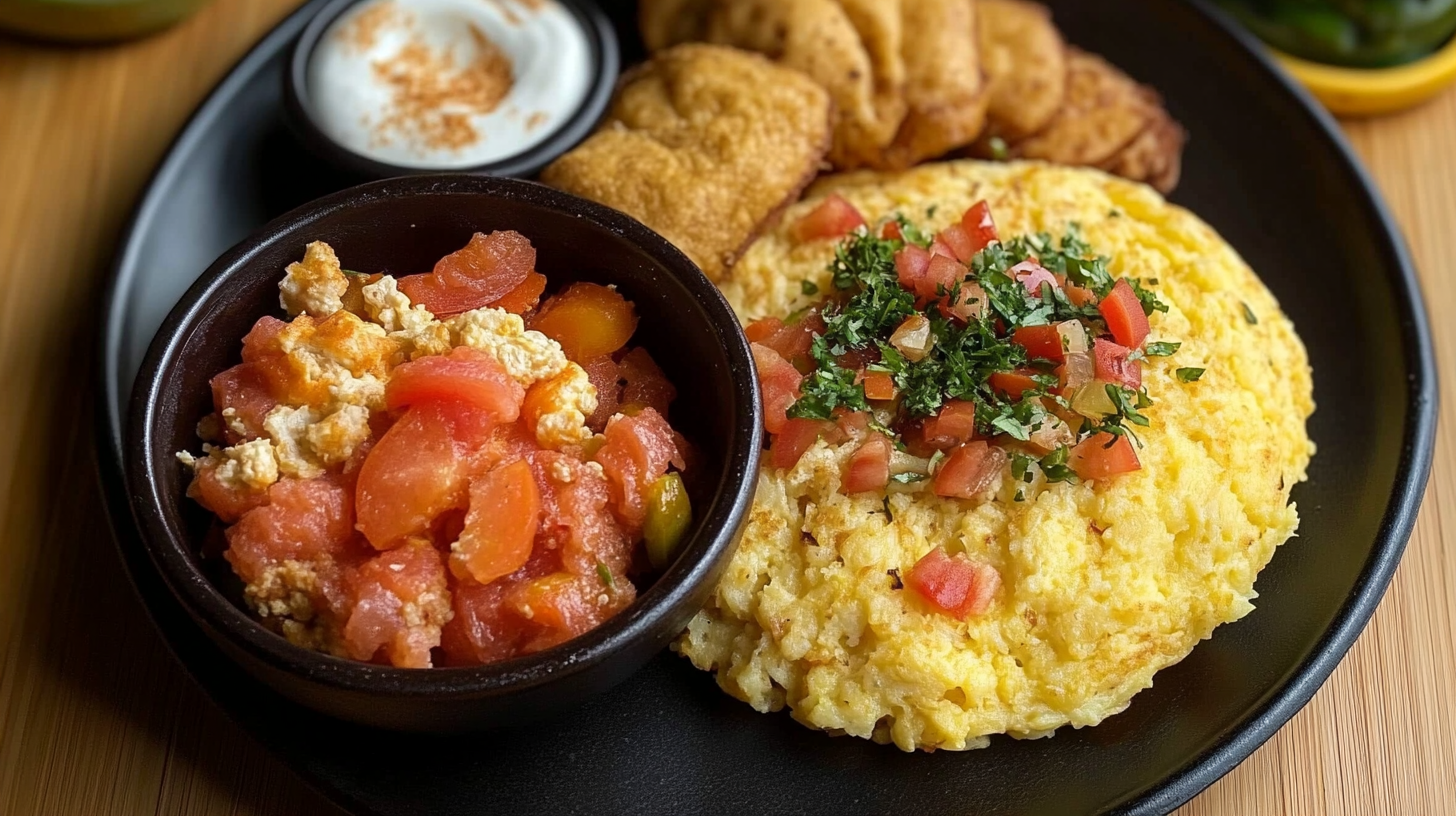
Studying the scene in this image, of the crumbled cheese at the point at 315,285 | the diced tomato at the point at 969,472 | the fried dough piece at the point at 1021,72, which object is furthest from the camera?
the fried dough piece at the point at 1021,72

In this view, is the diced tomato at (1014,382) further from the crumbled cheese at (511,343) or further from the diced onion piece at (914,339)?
the crumbled cheese at (511,343)

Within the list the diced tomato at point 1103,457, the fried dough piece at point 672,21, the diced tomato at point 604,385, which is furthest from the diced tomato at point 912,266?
the fried dough piece at point 672,21

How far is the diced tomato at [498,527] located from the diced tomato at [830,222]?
161cm

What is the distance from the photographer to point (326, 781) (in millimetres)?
3170

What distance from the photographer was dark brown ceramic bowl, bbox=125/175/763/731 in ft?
9.15

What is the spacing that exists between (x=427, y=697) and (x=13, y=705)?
5.77ft

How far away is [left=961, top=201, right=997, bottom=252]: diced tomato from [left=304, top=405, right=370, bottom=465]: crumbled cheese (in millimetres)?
2037

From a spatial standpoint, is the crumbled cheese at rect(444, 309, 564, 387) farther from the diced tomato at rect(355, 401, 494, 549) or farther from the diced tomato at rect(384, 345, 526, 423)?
the diced tomato at rect(355, 401, 494, 549)

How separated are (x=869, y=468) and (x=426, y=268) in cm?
147

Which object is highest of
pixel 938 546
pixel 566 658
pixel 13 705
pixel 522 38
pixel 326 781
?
pixel 522 38

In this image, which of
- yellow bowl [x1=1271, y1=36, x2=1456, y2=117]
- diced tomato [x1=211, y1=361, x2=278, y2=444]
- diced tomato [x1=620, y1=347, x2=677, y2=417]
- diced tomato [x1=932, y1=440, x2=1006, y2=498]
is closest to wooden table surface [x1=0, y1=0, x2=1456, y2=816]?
yellow bowl [x1=1271, y1=36, x2=1456, y2=117]

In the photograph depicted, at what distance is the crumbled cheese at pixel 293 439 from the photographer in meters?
3.00

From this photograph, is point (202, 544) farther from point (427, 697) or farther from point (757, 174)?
point (757, 174)

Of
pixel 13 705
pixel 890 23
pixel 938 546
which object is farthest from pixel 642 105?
pixel 13 705
